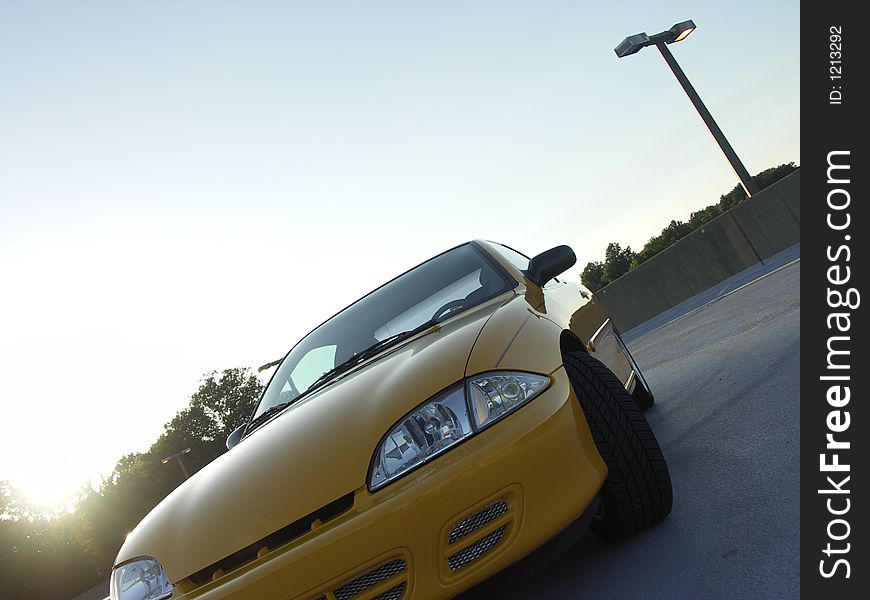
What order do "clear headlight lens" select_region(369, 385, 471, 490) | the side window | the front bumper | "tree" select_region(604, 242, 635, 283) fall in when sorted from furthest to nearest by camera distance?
"tree" select_region(604, 242, 635, 283) < the side window < "clear headlight lens" select_region(369, 385, 471, 490) < the front bumper

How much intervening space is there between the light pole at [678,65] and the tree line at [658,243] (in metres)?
34.4

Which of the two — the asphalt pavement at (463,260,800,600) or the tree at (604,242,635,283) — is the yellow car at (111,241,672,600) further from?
the tree at (604,242,635,283)

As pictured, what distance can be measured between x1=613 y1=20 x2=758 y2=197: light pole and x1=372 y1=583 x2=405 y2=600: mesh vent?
40.6 feet

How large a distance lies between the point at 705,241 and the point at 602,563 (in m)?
12.8

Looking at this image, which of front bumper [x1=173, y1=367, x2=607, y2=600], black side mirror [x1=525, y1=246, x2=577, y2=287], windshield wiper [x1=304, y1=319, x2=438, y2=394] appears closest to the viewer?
front bumper [x1=173, y1=367, x2=607, y2=600]

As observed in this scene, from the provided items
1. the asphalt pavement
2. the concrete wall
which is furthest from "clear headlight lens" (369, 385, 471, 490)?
the concrete wall

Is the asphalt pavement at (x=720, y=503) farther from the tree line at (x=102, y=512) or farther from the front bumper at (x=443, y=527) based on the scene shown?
the tree line at (x=102, y=512)

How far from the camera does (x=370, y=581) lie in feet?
6.88

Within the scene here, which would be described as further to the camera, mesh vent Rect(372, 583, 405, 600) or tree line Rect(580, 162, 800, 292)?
tree line Rect(580, 162, 800, 292)

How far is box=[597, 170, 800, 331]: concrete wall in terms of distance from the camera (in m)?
13.7

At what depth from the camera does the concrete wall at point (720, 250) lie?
45.1ft

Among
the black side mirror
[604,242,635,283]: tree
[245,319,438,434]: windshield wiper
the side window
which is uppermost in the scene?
the side window
